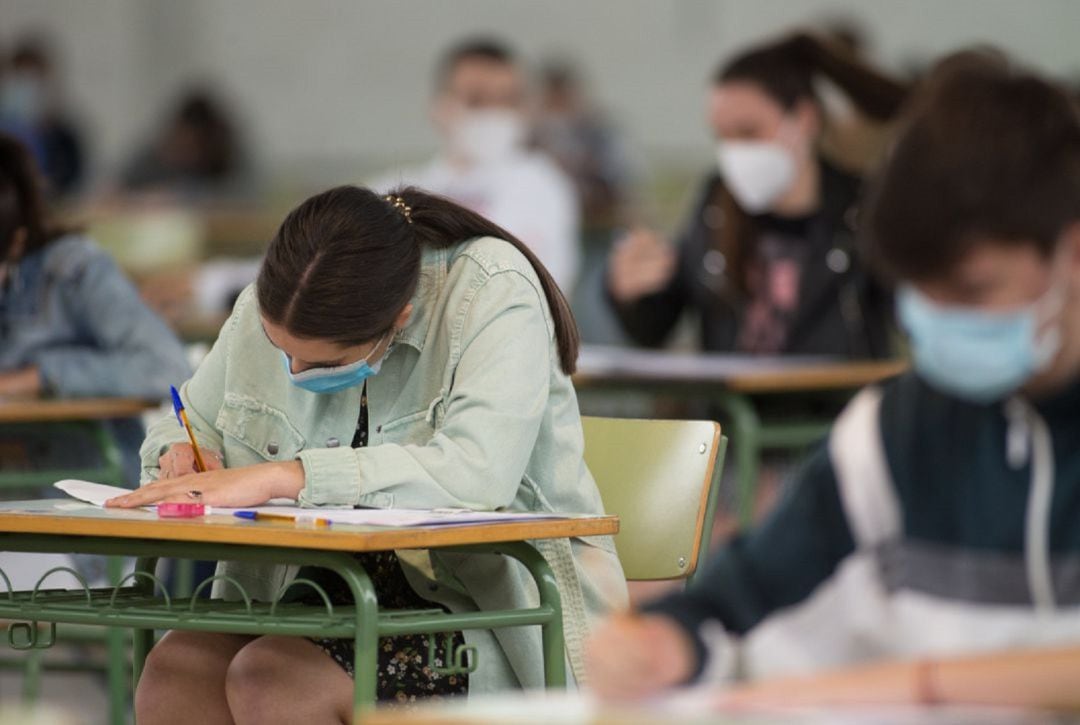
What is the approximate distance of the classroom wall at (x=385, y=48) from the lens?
32.3ft

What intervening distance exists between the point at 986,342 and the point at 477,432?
100cm

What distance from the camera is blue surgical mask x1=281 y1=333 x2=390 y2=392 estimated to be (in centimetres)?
243

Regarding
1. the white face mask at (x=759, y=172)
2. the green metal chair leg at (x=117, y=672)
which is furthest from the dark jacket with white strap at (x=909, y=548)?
the white face mask at (x=759, y=172)

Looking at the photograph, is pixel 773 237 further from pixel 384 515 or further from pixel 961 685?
pixel 961 685

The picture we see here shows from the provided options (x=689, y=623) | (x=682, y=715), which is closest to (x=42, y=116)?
(x=689, y=623)

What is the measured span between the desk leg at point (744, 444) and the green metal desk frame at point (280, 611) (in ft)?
6.33

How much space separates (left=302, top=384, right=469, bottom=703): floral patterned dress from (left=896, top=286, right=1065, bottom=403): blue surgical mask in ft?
3.22

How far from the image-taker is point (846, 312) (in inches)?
182

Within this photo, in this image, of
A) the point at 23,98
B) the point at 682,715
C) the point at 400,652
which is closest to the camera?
the point at 682,715

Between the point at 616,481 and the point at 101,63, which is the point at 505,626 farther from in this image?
the point at 101,63

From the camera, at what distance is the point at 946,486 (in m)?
1.53

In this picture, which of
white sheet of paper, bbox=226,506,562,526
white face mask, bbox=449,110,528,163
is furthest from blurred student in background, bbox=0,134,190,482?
white face mask, bbox=449,110,528,163

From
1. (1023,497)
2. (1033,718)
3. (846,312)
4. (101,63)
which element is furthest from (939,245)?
(101,63)

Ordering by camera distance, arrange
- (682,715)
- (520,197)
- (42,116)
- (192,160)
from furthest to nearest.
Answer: (42,116) < (192,160) < (520,197) < (682,715)
